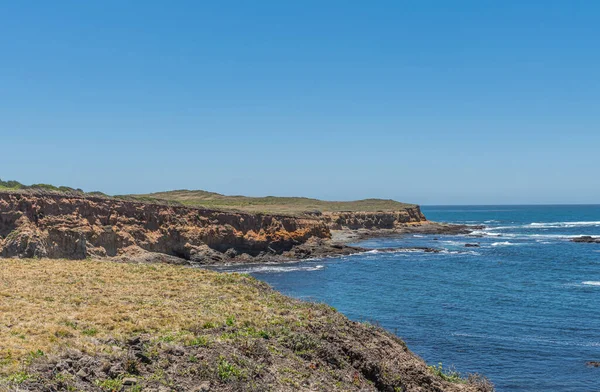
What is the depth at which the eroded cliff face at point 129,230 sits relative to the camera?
167ft

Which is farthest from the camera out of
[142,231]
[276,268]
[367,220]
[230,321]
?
[367,220]

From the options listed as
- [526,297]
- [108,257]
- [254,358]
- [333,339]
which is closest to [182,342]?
[254,358]

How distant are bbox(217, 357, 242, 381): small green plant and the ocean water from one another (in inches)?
553

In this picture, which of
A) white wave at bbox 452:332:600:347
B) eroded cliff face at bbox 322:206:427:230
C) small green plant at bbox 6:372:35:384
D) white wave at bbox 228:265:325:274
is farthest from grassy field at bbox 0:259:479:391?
eroded cliff face at bbox 322:206:427:230

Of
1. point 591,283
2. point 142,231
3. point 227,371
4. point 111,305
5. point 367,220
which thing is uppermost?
point 367,220

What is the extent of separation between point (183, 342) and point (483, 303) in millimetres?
30922

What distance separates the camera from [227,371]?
1364 cm

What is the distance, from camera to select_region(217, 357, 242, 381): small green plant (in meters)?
13.4

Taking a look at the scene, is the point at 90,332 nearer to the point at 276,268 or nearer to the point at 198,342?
the point at 198,342

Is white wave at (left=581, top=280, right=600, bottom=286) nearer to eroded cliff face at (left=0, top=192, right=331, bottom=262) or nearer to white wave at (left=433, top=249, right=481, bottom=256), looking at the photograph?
white wave at (left=433, top=249, right=481, bottom=256)

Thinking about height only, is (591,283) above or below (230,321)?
below

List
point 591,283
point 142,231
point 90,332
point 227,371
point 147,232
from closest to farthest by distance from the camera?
point 227,371 < point 90,332 < point 591,283 < point 142,231 < point 147,232

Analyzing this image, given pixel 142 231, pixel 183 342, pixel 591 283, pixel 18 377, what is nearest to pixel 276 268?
pixel 142 231

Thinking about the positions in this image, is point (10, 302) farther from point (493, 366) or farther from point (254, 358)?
point (493, 366)
